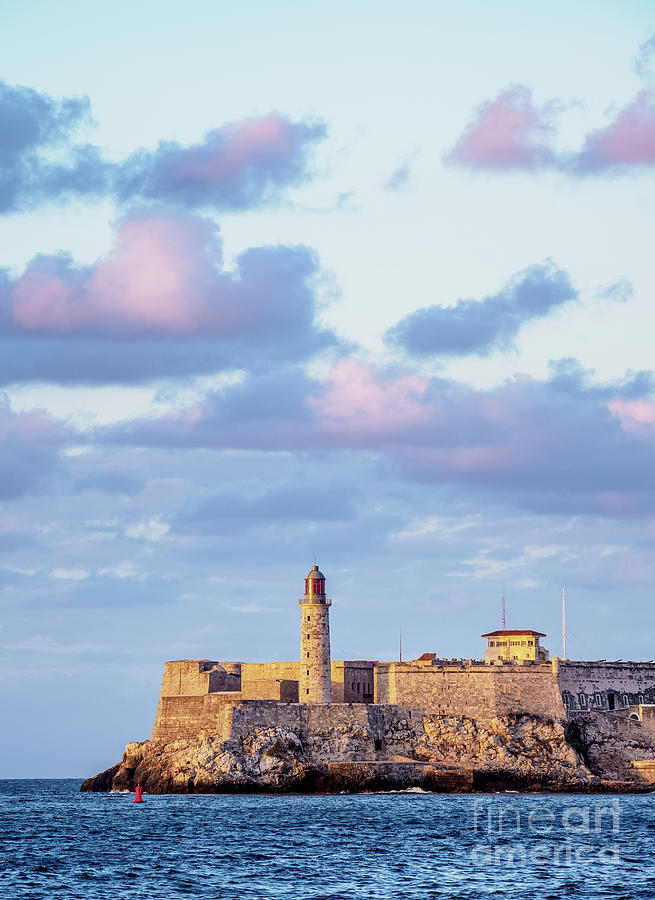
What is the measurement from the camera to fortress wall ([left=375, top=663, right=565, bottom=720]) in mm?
70938

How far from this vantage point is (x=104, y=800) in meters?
Answer: 67.3

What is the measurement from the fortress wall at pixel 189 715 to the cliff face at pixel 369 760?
694 mm

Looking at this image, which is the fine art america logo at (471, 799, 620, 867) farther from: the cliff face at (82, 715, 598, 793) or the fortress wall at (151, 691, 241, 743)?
the fortress wall at (151, 691, 241, 743)

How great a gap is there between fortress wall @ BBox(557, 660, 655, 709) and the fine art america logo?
495 inches

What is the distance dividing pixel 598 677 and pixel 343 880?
1633 inches

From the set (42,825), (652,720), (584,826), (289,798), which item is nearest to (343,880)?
(584,826)

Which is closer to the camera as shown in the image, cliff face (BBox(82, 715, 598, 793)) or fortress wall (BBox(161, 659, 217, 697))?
cliff face (BBox(82, 715, 598, 793))

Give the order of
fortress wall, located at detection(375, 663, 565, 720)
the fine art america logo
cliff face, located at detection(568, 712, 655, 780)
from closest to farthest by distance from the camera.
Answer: the fine art america logo, fortress wall, located at detection(375, 663, 565, 720), cliff face, located at detection(568, 712, 655, 780)

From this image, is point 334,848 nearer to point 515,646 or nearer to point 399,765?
point 399,765

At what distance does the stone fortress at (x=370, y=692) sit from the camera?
2655 inches

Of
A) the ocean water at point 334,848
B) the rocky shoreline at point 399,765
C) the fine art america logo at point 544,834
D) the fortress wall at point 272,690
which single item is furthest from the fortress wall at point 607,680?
the fortress wall at point 272,690

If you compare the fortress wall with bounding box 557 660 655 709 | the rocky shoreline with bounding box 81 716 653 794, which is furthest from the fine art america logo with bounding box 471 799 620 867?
the fortress wall with bounding box 557 660 655 709

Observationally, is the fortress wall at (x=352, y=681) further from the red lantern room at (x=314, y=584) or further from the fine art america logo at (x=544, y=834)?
the fine art america logo at (x=544, y=834)

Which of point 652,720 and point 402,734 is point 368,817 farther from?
point 652,720
